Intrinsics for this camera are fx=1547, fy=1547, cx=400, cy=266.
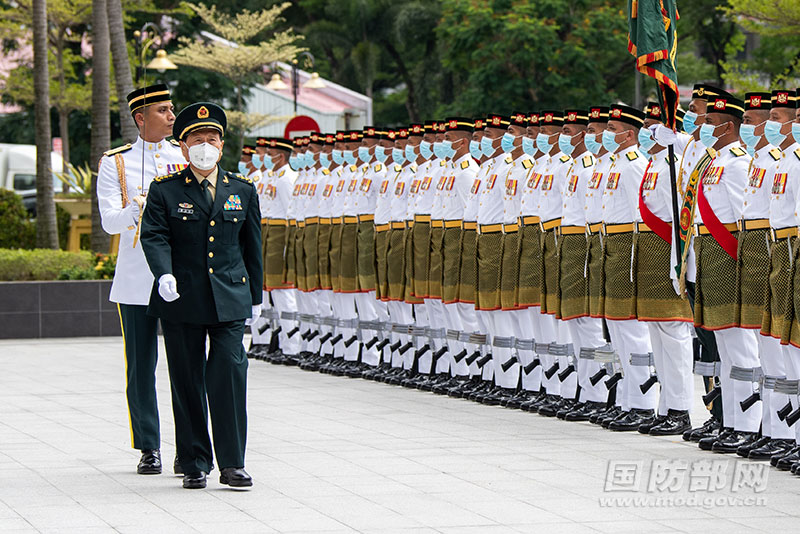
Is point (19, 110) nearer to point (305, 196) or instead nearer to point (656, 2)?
point (305, 196)

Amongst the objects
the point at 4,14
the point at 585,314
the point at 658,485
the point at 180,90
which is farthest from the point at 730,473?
the point at 180,90

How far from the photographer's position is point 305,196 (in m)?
17.7

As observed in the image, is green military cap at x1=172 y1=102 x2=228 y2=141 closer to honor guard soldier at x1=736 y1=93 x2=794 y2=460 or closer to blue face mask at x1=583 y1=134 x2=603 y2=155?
honor guard soldier at x1=736 y1=93 x2=794 y2=460

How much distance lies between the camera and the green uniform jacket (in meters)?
8.63

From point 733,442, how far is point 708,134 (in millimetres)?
2113

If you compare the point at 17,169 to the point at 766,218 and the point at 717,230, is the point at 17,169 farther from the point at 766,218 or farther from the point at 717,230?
the point at 766,218

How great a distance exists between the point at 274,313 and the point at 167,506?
34.2ft

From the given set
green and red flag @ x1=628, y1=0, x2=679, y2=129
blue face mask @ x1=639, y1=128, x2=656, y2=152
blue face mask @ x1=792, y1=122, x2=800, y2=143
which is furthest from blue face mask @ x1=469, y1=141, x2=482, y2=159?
blue face mask @ x1=792, y1=122, x2=800, y2=143

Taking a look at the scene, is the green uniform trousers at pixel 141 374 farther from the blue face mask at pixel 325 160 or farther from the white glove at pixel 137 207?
the blue face mask at pixel 325 160

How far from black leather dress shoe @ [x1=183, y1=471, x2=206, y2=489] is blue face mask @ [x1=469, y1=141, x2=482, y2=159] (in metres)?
6.26

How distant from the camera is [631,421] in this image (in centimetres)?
1156

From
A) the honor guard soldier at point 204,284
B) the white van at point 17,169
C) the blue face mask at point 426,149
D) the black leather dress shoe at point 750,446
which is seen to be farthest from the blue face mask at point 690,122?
the white van at point 17,169

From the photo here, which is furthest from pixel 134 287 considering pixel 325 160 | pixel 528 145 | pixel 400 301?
pixel 325 160

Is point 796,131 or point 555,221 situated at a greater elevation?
point 796,131
